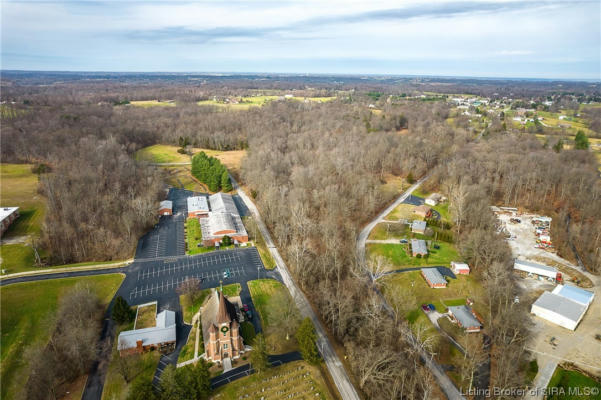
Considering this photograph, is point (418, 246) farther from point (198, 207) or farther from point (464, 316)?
point (198, 207)

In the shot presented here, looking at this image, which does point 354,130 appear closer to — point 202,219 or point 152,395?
point 202,219

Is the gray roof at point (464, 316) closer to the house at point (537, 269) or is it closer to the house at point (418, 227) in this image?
the house at point (537, 269)

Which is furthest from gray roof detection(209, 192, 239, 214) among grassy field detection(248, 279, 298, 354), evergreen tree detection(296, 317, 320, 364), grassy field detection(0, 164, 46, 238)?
evergreen tree detection(296, 317, 320, 364)

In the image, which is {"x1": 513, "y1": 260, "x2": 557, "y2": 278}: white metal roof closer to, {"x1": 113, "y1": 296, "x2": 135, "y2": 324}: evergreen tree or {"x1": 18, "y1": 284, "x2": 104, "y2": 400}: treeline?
{"x1": 113, "y1": 296, "x2": 135, "y2": 324}: evergreen tree

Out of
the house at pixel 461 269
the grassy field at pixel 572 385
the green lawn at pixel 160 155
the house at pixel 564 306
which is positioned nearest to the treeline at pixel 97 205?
the green lawn at pixel 160 155

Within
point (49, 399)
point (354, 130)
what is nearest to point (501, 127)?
point (354, 130)

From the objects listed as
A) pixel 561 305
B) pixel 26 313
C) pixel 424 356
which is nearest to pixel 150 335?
pixel 26 313
